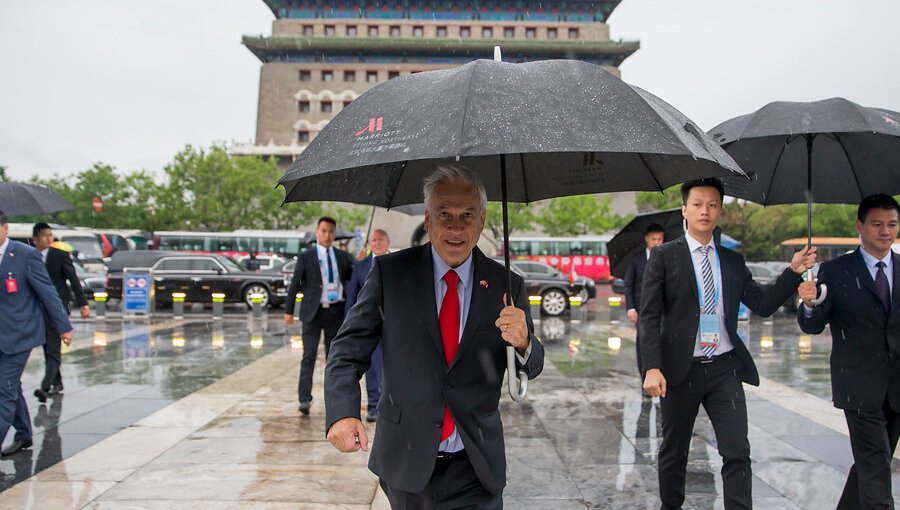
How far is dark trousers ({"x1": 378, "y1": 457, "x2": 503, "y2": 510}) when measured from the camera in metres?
2.42

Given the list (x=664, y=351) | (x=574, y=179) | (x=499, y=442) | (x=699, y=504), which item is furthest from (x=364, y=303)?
(x=699, y=504)

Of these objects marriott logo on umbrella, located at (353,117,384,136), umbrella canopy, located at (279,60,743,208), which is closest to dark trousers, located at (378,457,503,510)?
umbrella canopy, located at (279,60,743,208)

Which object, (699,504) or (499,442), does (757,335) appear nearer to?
(699,504)

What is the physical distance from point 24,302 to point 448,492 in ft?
14.1

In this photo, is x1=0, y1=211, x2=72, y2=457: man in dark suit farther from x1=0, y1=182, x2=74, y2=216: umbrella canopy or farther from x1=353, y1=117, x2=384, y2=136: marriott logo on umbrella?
x1=353, y1=117, x2=384, y2=136: marriott logo on umbrella

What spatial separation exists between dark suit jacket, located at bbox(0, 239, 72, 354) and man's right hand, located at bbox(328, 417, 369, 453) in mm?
3802

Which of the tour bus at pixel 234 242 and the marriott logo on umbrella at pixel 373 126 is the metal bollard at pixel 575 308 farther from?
the tour bus at pixel 234 242

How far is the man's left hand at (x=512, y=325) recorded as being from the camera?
244 cm

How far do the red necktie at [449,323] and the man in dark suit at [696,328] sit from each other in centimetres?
145

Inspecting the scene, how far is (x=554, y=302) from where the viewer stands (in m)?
19.4

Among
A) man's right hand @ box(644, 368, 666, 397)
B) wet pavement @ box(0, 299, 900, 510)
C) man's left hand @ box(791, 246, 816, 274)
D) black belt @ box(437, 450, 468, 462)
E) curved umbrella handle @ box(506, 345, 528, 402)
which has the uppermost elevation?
man's left hand @ box(791, 246, 816, 274)

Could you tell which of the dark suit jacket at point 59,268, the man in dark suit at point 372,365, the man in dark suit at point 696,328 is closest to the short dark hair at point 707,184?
the man in dark suit at point 696,328

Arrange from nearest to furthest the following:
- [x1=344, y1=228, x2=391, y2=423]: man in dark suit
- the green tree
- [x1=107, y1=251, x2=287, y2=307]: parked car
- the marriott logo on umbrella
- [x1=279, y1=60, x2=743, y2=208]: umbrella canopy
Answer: [x1=279, y1=60, x2=743, y2=208]: umbrella canopy → the marriott logo on umbrella → [x1=344, y1=228, x2=391, y2=423]: man in dark suit → [x1=107, y1=251, x2=287, y2=307]: parked car → the green tree

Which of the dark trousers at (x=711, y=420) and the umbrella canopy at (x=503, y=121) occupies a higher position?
the umbrella canopy at (x=503, y=121)
